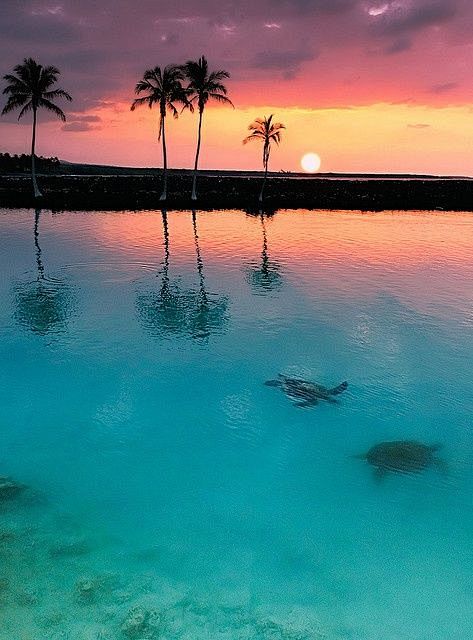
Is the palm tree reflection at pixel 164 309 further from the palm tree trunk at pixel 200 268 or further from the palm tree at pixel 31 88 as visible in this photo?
the palm tree at pixel 31 88

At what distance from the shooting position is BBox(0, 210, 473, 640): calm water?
6285 millimetres

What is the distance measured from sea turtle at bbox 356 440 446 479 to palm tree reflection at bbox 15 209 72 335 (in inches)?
421

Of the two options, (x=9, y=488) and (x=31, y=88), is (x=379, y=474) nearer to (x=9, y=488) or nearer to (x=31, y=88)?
(x=9, y=488)

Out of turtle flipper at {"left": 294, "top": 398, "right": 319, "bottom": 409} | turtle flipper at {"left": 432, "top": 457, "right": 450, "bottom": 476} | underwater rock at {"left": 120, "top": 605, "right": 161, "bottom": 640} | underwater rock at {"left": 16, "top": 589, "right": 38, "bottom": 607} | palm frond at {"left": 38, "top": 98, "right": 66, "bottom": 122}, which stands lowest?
underwater rock at {"left": 120, "top": 605, "right": 161, "bottom": 640}

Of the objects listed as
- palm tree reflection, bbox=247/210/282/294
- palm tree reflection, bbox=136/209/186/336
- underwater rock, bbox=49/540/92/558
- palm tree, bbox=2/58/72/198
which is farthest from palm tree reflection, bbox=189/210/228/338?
palm tree, bbox=2/58/72/198

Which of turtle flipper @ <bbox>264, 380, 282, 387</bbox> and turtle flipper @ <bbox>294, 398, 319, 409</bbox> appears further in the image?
turtle flipper @ <bbox>264, 380, 282, 387</bbox>

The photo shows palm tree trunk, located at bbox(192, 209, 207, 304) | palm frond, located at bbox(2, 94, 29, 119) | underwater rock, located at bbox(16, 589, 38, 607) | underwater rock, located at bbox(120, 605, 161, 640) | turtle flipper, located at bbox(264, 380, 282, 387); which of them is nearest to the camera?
underwater rock, located at bbox(120, 605, 161, 640)

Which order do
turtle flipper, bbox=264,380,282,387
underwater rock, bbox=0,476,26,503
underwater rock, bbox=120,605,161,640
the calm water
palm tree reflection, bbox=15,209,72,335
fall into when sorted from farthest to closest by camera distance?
palm tree reflection, bbox=15,209,72,335
turtle flipper, bbox=264,380,282,387
underwater rock, bbox=0,476,26,503
the calm water
underwater rock, bbox=120,605,161,640

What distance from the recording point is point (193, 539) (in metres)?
7.45

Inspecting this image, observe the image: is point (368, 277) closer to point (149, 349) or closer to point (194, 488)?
point (149, 349)

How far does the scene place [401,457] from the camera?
942cm

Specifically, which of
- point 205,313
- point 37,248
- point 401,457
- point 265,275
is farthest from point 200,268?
point 401,457

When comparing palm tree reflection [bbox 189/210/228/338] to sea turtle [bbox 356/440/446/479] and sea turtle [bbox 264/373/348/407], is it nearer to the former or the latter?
sea turtle [bbox 264/373/348/407]

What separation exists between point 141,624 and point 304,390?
7.15 metres
